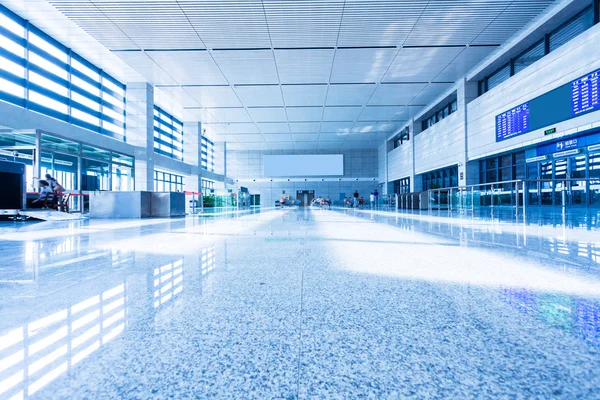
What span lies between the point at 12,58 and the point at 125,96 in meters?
5.85

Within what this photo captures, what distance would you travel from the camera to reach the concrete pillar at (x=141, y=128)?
15.4 meters

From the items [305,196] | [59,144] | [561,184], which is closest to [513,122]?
[561,184]

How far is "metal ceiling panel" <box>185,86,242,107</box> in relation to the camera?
1530cm

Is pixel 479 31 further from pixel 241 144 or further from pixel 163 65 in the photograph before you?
pixel 241 144

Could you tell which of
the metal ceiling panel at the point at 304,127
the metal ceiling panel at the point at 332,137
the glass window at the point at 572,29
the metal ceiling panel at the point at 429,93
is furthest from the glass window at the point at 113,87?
the glass window at the point at 572,29

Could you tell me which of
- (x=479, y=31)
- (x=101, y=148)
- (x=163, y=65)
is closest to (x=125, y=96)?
(x=101, y=148)

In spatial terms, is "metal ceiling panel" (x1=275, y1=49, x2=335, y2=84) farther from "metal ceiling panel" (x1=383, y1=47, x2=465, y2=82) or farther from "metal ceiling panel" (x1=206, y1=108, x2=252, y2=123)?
"metal ceiling panel" (x1=206, y1=108, x2=252, y2=123)

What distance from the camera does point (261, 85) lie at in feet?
48.0

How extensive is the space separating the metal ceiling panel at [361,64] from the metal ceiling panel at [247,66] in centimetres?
258

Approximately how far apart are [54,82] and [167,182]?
12312mm

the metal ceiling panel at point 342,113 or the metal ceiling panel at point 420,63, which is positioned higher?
the metal ceiling panel at point 420,63

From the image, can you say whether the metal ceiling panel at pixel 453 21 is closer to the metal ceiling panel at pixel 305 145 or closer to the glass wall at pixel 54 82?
the glass wall at pixel 54 82

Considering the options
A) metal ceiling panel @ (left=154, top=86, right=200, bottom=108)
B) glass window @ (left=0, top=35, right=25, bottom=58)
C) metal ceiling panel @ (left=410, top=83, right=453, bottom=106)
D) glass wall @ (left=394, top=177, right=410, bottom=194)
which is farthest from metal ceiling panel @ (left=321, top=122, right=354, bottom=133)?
glass window @ (left=0, top=35, right=25, bottom=58)

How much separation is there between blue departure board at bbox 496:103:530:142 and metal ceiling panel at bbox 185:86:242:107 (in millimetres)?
11738
